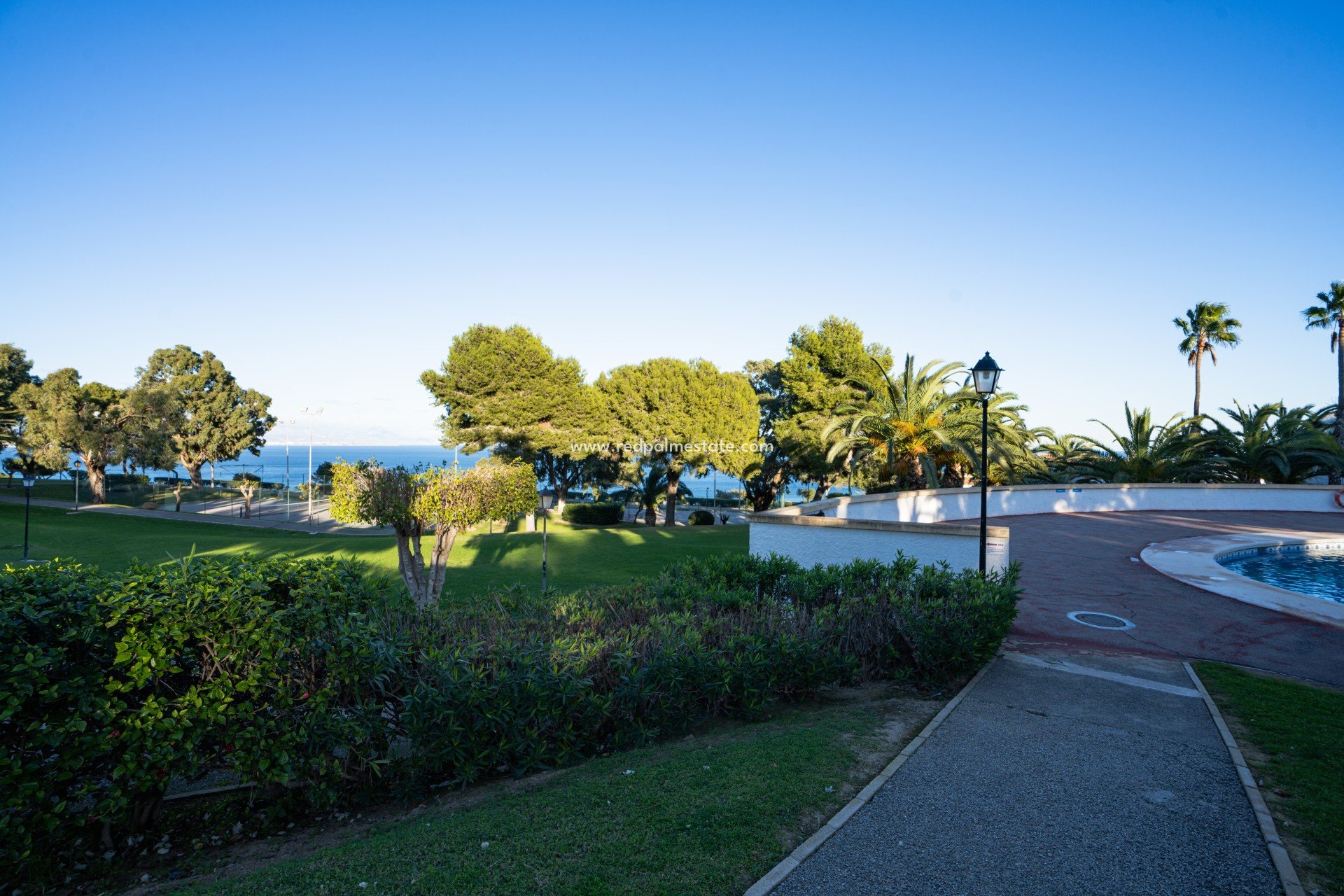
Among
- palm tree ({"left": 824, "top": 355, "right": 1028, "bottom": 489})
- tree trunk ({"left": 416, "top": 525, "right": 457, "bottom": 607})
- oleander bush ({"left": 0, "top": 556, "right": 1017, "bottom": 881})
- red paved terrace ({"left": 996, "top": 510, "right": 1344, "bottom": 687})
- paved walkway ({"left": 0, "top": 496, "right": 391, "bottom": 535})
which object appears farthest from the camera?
paved walkway ({"left": 0, "top": 496, "right": 391, "bottom": 535})

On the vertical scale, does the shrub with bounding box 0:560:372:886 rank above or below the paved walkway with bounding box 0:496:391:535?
above

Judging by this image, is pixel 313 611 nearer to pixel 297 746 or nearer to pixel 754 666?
pixel 297 746

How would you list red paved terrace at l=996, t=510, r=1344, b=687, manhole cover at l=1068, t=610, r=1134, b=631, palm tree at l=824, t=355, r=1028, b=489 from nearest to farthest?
1. red paved terrace at l=996, t=510, r=1344, b=687
2. manhole cover at l=1068, t=610, r=1134, b=631
3. palm tree at l=824, t=355, r=1028, b=489

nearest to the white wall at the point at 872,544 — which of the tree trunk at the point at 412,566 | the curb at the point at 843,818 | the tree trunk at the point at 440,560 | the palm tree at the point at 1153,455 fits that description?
the curb at the point at 843,818

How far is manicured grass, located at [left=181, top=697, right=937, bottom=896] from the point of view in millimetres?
3670

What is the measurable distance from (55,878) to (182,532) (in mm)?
29084

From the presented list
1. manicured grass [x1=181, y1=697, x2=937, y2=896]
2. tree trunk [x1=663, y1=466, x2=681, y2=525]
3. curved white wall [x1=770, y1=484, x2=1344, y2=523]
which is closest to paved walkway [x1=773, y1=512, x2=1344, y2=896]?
manicured grass [x1=181, y1=697, x2=937, y2=896]

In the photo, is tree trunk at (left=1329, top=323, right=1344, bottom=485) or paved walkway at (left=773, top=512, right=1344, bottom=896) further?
tree trunk at (left=1329, top=323, right=1344, bottom=485)

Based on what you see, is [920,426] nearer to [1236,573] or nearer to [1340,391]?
[1236,573]

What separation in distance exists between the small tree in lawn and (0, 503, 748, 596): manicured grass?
3.12 metres

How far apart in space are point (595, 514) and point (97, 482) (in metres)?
28.6

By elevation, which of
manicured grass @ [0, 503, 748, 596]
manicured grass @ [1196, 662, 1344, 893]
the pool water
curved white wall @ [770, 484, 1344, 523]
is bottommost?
manicured grass @ [0, 503, 748, 596]

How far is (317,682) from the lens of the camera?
528cm

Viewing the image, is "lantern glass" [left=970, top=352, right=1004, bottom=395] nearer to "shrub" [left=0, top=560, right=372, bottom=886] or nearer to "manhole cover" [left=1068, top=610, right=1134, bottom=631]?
"manhole cover" [left=1068, top=610, right=1134, bottom=631]
